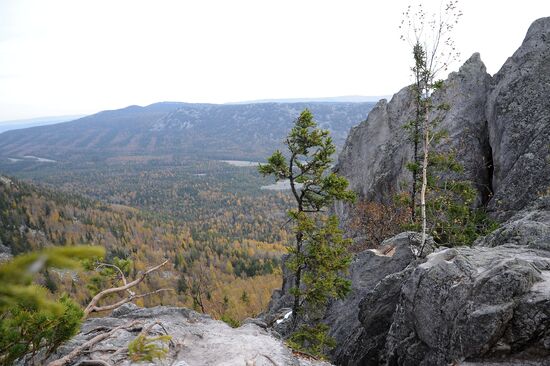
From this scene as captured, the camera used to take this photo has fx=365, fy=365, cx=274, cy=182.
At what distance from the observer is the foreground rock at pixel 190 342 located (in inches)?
380

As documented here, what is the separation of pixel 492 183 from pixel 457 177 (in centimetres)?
222

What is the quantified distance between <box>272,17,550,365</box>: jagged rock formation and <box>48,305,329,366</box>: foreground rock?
145 inches

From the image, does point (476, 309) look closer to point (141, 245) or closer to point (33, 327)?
point (33, 327)

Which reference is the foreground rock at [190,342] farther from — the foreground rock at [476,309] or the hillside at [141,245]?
the hillside at [141,245]

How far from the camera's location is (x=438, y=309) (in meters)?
10.5

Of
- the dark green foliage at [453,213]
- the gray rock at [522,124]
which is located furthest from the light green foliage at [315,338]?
the gray rock at [522,124]

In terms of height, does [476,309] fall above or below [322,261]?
above

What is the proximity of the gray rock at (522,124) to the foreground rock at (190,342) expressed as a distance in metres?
16.1

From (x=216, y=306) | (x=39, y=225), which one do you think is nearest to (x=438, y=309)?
(x=216, y=306)

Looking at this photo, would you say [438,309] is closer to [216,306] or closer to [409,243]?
[409,243]

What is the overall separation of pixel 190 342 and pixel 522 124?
923 inches

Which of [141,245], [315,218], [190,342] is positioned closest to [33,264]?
[190,342]

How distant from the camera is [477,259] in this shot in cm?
1122

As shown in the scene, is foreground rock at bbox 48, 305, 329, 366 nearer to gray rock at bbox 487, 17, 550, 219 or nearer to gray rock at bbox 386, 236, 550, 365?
gray rock at bbox 386, 236, 550, 365
